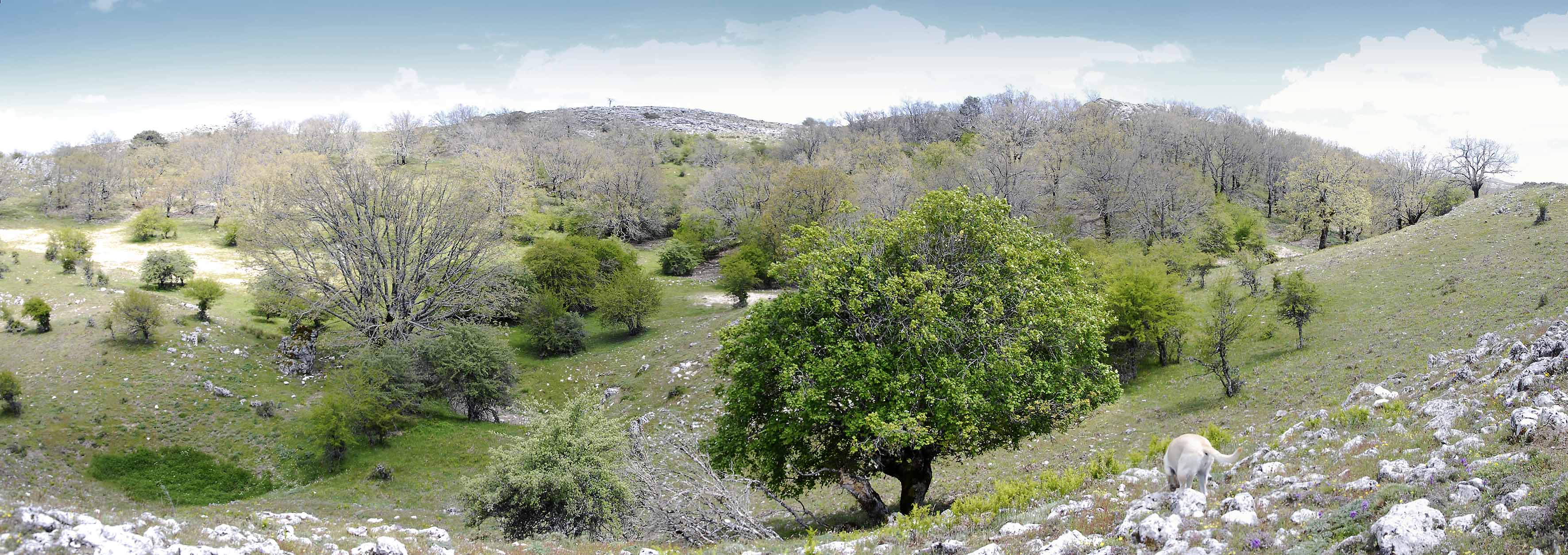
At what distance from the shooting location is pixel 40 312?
108ft

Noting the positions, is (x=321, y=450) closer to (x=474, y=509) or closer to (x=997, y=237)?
(x=474, y=509)

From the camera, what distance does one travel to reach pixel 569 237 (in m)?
57.8

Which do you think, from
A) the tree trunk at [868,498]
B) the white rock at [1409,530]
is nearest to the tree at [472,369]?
the tree trunk at [868,498]

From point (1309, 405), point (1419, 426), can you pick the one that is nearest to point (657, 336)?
point (1309, 405)

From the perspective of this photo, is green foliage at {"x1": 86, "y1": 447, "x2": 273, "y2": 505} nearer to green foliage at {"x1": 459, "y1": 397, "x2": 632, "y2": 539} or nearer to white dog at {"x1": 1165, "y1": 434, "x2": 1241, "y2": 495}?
green foliage at {"x1": 459, "y1": 397, "x2": 632, "y2": 539}

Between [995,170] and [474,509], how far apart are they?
46.3 metres

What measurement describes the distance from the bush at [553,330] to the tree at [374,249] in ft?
11.5

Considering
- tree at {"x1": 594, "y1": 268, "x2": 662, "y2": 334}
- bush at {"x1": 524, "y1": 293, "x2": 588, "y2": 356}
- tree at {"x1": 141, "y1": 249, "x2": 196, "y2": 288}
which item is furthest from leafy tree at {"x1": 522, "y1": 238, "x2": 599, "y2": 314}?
tree at {"x1": 141, "y1": 249, "x2": 196, "y2": 288}

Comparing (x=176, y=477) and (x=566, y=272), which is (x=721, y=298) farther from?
(x=176, y=477)

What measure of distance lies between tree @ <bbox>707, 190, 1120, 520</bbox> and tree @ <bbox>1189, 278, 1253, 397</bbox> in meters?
9.14

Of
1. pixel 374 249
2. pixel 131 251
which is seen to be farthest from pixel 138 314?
pixel 131 251

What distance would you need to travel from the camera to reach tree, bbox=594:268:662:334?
43.8 m

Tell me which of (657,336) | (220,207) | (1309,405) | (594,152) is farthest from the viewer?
(594,152)

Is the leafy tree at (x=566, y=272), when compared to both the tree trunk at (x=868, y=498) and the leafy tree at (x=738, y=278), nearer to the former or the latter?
the leafy tree at (x=738, y=278)
